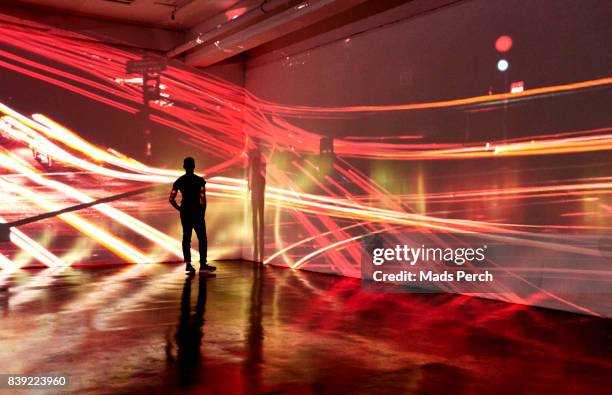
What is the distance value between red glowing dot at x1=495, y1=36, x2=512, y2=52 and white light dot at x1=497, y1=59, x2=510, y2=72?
88 millimetres

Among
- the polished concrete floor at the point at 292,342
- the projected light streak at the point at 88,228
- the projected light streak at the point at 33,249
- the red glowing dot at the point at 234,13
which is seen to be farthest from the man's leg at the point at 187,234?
the red glowing dot at the point at 234,13

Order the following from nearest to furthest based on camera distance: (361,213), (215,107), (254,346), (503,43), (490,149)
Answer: (254,346) → (503,43) → (490,149) → (361,213) → (215,107)

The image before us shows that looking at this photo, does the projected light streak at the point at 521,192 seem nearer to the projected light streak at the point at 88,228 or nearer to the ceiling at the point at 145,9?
the ceiling at the point at 145,9

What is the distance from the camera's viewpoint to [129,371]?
10.6ft

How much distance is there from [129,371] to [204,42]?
233 inches

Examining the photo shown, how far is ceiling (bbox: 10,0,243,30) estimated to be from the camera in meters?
7.91

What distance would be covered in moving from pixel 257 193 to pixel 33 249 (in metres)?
2.82

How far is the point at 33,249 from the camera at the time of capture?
8258mm

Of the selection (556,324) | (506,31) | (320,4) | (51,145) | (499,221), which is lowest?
(556,324)

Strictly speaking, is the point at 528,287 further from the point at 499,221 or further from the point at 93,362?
the point at 93,362

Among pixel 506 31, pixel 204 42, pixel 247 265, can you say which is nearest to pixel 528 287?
pixel 506 31

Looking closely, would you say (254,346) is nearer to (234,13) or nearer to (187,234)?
(187,234)

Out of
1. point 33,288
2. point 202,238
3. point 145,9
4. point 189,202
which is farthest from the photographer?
point 145,9

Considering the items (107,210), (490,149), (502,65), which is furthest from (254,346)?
(107,210)
